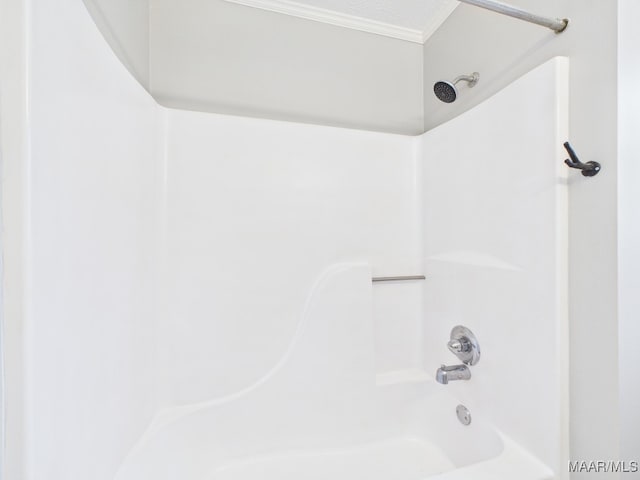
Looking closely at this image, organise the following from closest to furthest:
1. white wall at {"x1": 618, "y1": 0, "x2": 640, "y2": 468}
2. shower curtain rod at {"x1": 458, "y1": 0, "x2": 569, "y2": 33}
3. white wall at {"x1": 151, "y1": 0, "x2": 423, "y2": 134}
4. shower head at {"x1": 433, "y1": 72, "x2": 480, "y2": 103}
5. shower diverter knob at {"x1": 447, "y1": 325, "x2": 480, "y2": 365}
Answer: white wall at {"x1": 618, "y1": 0, "x2": 640, "y2": 468} → shower curtain rod at {"x1": 458, "y1": 0, "x2": 569, "y2": 33} → shower head at {"x1": 433, "y1": 72, "x2": 480, "y2": 103} → shower diverter knob at {"x1": 447, "y1": 325, "x2": 480, "y2": 365} → white wall at {"x1": 151, "y1": 0, "x2": 423, "y2": 134}

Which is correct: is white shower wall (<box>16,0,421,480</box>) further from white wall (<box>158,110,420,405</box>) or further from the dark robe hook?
the dark robe hook

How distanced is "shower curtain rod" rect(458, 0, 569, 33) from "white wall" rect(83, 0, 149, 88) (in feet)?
3.60

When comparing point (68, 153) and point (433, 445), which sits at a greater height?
point (68, 153)

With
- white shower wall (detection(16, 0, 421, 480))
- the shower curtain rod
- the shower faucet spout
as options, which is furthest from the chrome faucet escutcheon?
the shower curtain rod

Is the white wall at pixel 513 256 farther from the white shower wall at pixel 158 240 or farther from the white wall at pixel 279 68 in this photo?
the white wall at pixel 279 68

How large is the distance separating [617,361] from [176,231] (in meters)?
1.53

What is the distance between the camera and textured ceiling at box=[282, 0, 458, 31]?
1483 millimetres

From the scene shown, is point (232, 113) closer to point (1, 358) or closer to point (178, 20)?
point (178, 20)

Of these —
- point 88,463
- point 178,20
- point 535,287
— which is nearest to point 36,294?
point 88,463

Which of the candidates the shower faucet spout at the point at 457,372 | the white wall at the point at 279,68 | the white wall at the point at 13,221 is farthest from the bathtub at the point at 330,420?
the white wall at the point at 279,68

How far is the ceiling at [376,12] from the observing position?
148 cm

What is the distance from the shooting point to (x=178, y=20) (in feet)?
4.43

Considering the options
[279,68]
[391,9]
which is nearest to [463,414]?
[279,68]

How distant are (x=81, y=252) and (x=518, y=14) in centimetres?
137
